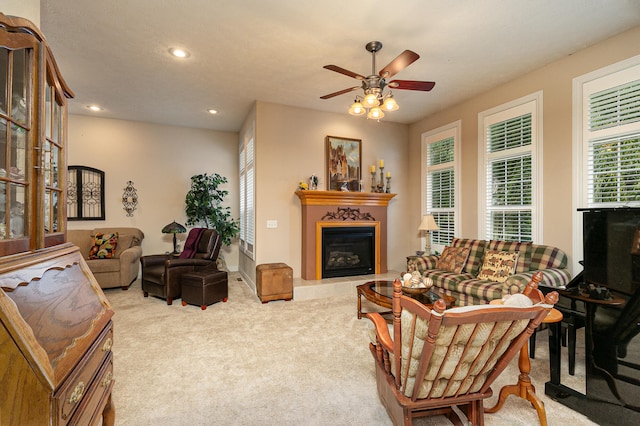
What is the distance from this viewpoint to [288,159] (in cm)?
454

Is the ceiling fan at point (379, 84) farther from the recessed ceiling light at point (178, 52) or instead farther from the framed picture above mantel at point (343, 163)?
the framed picture above mantel at point (343, 163)

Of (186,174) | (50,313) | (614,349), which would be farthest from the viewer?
(186,174)

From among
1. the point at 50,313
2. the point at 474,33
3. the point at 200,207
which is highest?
the point at 474,33

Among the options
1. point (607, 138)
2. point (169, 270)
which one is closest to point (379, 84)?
point (607, 138)

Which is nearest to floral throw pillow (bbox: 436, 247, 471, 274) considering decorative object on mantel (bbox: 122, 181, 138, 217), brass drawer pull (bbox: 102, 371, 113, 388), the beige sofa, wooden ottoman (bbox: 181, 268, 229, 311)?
wooden ottoman (bbox: 181, 268, 229, 311)

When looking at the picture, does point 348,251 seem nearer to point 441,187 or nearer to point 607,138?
point 441,187

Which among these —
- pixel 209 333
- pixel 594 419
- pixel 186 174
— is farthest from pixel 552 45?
pixel 186 174

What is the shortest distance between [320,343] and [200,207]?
12.2 ft

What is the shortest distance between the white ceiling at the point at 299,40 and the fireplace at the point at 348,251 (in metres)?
2.22

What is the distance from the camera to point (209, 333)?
2.96m

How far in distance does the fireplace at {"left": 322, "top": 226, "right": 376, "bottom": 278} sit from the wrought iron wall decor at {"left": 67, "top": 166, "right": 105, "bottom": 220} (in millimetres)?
4302

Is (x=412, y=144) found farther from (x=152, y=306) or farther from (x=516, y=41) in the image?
(x=152, y=306)

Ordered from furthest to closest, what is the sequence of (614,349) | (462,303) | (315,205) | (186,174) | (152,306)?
(186,174) → (315,205) → (152,306) → (462,303) → (614,349)

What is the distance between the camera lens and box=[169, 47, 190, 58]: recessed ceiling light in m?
2.99
